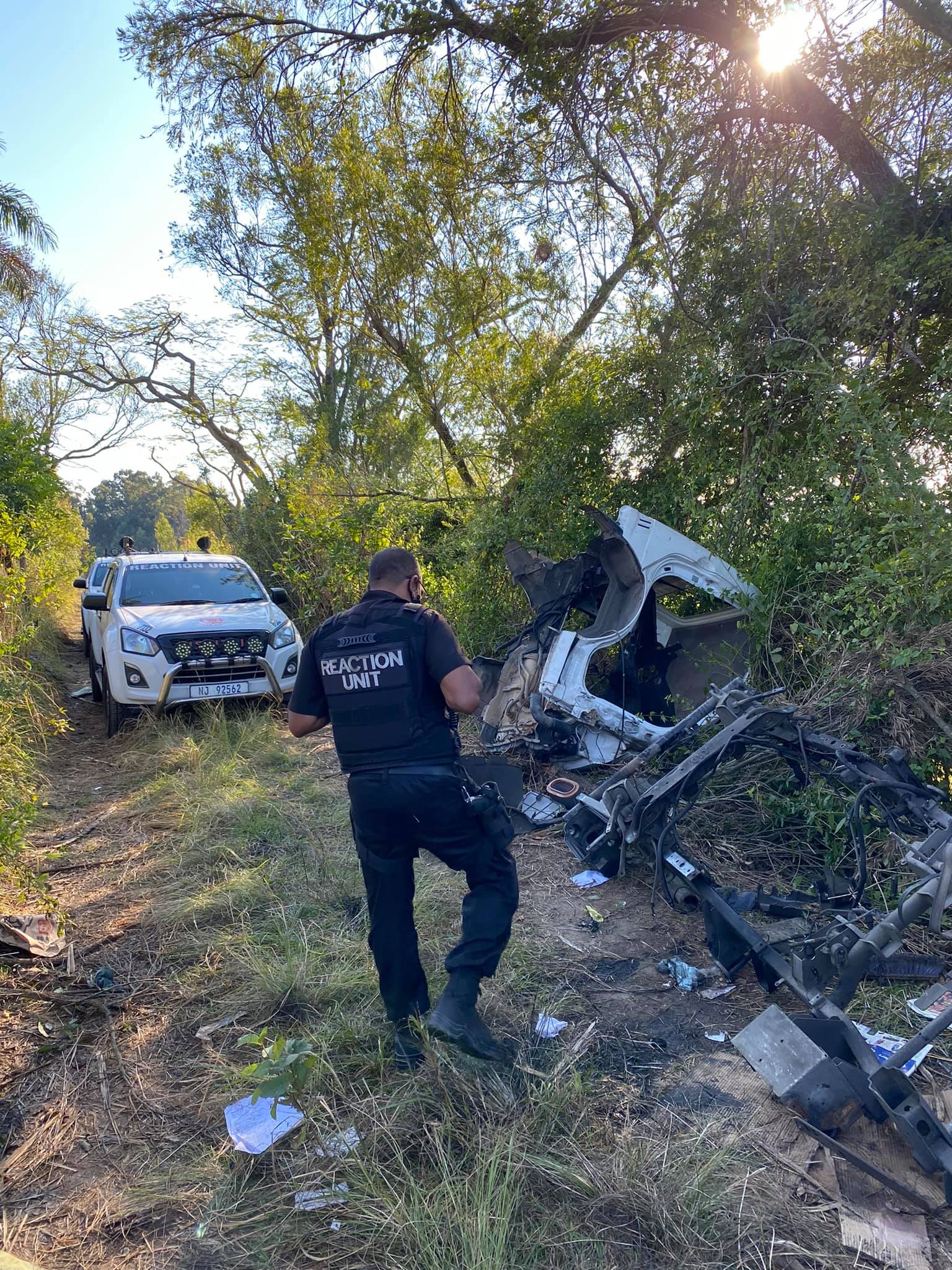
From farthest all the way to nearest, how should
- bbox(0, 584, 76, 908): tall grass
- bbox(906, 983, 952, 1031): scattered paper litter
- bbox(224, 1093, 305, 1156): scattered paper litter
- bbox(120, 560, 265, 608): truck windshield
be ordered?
bbox(120, 560, 265, 608): truck windshield, bbox(0, 584, 76, 908): tall grass, bbox(906, 983, 952, 1031): scattered paper litter, bbox(224, 1093, 305, 1156): scattered paper litter

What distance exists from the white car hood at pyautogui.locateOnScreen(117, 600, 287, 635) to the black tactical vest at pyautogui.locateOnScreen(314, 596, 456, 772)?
4.69 m

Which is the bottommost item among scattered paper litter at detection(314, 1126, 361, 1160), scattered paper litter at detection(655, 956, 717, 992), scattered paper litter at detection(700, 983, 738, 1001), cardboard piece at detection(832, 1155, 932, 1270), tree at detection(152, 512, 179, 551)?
cardboard piece at detection(832, 1155, 932, 1270)

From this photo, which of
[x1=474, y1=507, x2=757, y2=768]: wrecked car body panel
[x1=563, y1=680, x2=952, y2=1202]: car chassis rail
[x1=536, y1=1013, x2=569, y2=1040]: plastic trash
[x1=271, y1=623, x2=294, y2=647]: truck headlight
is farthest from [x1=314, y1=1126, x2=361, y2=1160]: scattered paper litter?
[x1=271, y1=623, x2=294, y2=647]: truck headlight

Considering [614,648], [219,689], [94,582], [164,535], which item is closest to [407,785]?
[614,648]

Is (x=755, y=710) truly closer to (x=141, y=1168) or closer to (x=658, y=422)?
(x=141, y=1168)

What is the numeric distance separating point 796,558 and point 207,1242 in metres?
4.62

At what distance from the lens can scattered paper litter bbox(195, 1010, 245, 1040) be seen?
10.1 feet

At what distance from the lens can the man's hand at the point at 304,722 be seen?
2.87 meters

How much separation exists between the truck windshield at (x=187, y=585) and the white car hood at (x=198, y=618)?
0.58 feet

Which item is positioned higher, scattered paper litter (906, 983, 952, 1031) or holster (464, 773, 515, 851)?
holster (464, 773, 515, 851)

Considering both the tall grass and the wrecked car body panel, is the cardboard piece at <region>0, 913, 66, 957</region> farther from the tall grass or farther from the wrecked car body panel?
the wrecked car body panel

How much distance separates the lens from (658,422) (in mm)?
7141

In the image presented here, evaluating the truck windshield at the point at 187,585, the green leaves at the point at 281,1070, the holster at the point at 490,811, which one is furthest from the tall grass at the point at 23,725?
the holster at the point at 490,811

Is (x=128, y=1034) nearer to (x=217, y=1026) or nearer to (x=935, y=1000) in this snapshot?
(x=217, y=1026)
